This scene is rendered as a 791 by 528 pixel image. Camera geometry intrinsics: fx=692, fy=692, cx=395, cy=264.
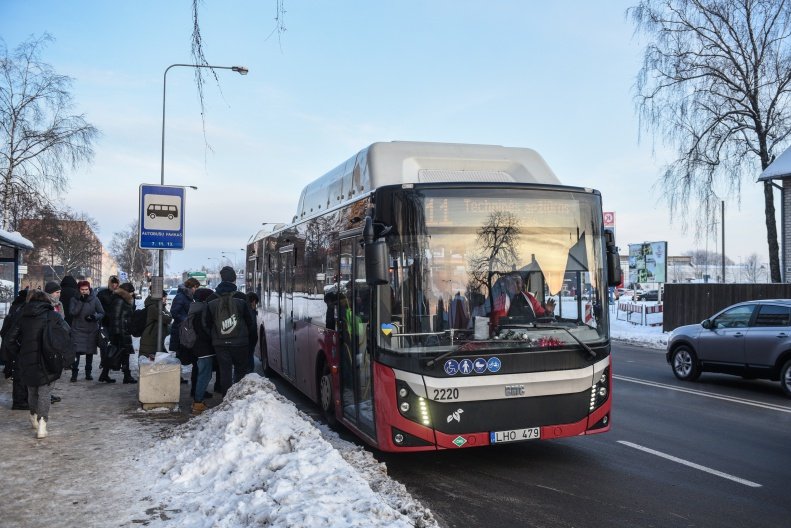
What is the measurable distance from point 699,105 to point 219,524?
26911 millimetres

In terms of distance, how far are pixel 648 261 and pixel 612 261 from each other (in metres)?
28.6

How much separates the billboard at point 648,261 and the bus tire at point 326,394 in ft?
88.3

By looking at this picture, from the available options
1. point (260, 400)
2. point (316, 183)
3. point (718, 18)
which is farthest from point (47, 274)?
point (718, 18)

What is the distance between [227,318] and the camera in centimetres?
920

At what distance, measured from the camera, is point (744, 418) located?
9617 mm

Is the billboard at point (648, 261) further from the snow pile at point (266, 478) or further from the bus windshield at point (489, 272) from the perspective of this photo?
the snow pile at point (266, 478)

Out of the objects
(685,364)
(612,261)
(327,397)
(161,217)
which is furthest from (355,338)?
(685,364)

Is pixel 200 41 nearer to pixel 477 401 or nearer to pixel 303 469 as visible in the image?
pixel 303 469

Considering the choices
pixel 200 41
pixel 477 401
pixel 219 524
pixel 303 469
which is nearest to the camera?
pixel 200 41

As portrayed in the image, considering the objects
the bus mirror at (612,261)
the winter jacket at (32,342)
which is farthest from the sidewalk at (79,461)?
the bus mirror at (612,261)

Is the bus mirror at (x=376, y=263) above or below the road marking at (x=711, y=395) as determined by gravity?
above

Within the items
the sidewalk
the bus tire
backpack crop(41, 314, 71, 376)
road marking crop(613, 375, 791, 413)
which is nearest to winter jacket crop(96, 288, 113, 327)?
the sidewalk

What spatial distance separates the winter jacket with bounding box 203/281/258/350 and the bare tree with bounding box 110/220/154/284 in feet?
245

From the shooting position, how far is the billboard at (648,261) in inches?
1294
